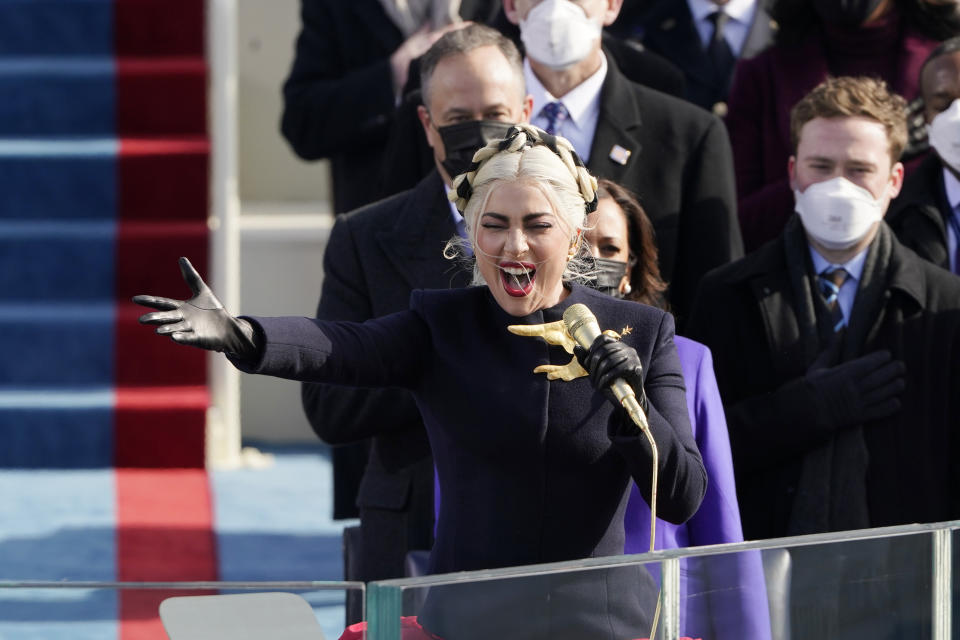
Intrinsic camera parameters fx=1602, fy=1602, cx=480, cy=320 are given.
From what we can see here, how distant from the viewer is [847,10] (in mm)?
3973

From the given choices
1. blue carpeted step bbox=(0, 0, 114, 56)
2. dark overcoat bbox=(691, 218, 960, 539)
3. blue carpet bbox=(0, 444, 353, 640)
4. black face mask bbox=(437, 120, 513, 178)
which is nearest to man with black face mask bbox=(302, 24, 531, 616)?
black face mask bbox=(437, 120, 513, 178)

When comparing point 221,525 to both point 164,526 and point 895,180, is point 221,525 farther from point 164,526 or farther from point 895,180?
point 895,180

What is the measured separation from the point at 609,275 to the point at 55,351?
12.3 ft

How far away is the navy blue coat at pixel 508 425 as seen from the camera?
6.93ft

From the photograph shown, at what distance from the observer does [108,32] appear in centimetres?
715

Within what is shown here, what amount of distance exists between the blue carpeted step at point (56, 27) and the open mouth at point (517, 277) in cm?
532

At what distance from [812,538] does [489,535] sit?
47 cm

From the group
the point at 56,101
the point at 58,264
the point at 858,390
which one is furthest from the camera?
the point at 56,101

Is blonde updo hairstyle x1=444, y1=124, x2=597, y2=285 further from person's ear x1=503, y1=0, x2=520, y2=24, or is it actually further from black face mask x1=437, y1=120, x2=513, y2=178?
person's ear x1=503, y1=0, x2=520, y2=24

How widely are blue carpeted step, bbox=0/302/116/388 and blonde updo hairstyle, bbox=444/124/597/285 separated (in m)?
4.14

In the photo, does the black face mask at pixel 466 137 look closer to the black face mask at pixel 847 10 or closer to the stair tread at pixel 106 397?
the black face mask at pixel 847 10

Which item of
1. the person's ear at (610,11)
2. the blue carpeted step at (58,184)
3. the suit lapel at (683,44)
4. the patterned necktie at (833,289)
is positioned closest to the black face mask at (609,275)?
the patterned necktie at (833,289)

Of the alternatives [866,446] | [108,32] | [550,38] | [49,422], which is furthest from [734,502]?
[108,32]

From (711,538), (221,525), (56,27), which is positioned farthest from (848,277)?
(56,27)
